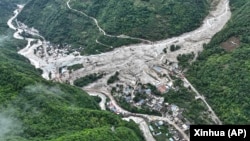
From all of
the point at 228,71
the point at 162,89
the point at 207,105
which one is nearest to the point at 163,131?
the point at 207,105

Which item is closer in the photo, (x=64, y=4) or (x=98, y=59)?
(x=98, y=59)

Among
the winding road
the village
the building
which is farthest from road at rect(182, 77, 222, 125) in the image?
A: the building

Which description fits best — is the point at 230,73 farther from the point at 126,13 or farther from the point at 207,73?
the point at 126,13

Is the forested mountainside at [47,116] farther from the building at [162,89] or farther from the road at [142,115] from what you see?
the building at [162,89]

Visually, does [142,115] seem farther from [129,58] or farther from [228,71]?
[129,58]

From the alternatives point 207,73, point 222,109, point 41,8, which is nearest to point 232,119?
point 222,109

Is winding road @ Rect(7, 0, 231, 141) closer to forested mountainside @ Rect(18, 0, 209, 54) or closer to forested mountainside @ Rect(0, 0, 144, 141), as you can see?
forested mountainside @ Rect(18, 0, 209, 54)
